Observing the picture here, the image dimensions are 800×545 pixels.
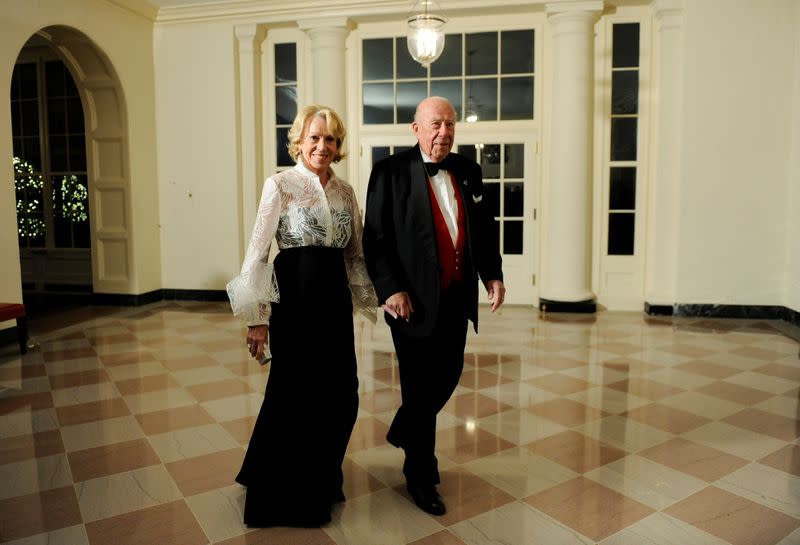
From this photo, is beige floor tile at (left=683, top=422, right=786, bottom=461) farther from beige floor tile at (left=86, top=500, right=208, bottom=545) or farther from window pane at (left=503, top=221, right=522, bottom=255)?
window pane at (left=503, top=221, right=522, bottom=255)

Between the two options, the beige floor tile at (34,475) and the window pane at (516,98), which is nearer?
the beige floor tile at (34,475)

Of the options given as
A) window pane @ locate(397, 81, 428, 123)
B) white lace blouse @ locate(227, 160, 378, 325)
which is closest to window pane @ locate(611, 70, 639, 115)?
window pane @ locate(397, 81, 428, 123)

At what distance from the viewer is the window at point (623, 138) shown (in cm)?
699

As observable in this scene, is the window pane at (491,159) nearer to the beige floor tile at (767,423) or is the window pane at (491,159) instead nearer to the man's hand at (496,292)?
the beige floor tile at (767,423)

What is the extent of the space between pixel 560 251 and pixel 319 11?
154 inches

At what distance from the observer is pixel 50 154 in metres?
8.60

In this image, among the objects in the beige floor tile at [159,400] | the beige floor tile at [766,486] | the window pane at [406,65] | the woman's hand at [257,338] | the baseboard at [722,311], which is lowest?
the beige floor tile at [766,486]

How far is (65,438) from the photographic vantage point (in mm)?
3365

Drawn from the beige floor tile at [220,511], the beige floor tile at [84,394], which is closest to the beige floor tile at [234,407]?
the beige floor tile at [84,394]

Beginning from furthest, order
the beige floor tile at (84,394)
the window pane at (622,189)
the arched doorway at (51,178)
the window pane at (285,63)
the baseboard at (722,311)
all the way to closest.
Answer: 1. the arched doorway at (51,178)
2. the window pane at (285,63)
3. the window pane at (622,189)
4. the baseboard at (722,311)
5. the beige floor tile at (84,394)

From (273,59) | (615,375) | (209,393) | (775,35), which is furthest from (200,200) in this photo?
(775,35)

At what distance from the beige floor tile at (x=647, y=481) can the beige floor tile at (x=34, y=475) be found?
7.83ft

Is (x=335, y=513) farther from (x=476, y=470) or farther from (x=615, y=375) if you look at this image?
(x=615, y=375)

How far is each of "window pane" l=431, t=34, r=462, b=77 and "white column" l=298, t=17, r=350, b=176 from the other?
3.60 feet
